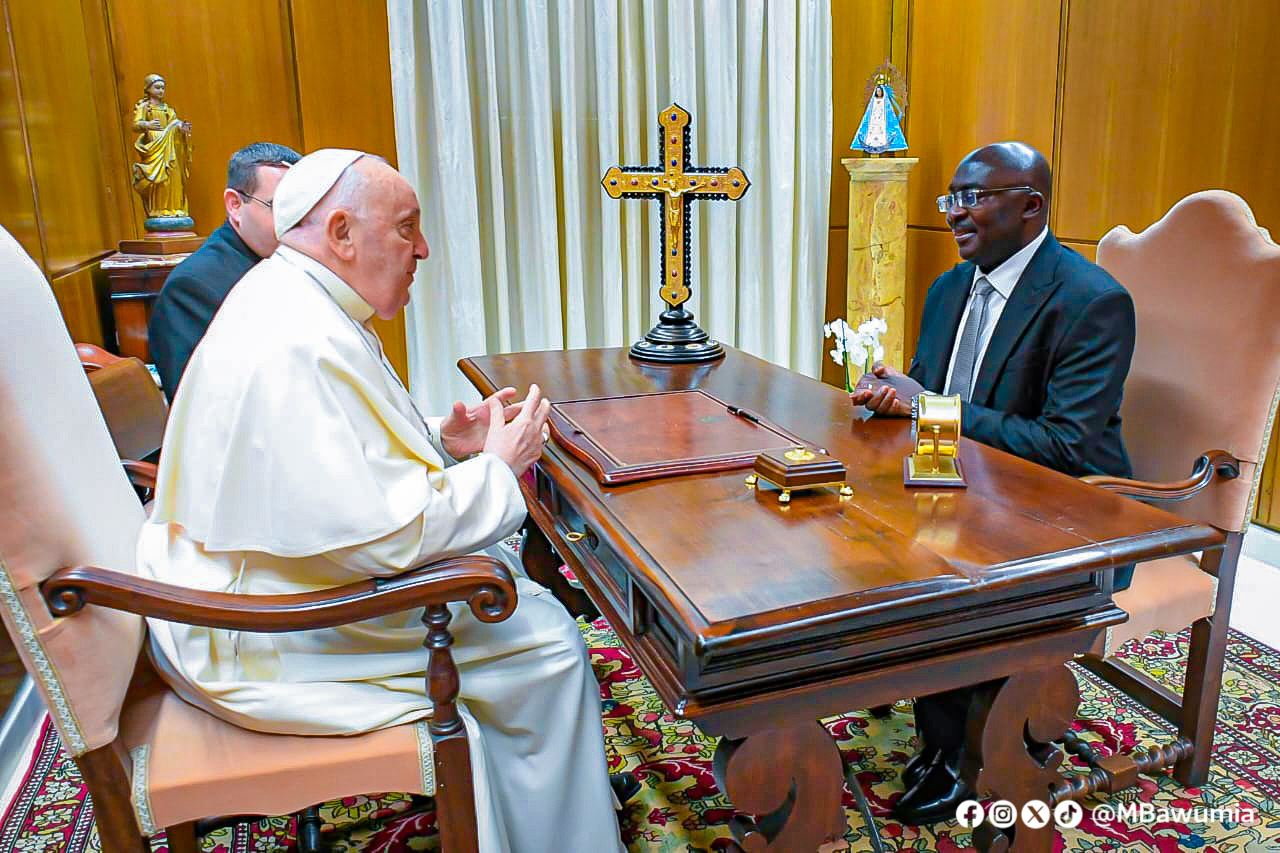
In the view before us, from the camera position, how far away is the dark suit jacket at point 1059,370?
2.12m

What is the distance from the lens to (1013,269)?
7.64 feet

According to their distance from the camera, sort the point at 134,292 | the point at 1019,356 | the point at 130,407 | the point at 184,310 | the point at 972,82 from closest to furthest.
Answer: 1. the point at 1019,356
2. the point at 130,407
3. the point at 184,310
4. the point at 134,292
5. the point at 972,82

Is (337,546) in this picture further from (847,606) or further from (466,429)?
(847,606)

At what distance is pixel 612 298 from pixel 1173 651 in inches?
124

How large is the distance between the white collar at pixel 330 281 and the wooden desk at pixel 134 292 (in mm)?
2235

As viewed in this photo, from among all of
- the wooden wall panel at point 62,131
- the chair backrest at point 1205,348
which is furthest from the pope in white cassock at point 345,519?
the wooden wall panel at point 62,131

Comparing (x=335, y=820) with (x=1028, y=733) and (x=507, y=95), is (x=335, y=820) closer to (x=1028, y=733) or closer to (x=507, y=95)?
(x=1028, y=733)

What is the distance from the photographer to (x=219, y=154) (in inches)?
181

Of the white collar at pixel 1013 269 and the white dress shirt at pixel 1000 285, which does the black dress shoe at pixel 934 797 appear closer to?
the white dress shirt at pixel 1000 285

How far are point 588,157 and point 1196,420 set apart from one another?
3562mm

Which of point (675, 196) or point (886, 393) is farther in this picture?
point (675, 196)

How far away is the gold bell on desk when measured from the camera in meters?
1.68

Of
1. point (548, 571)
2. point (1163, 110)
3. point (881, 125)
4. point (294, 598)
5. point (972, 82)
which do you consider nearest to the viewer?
point (294, 598)

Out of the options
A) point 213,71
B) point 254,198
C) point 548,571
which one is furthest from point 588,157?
point 548,571
